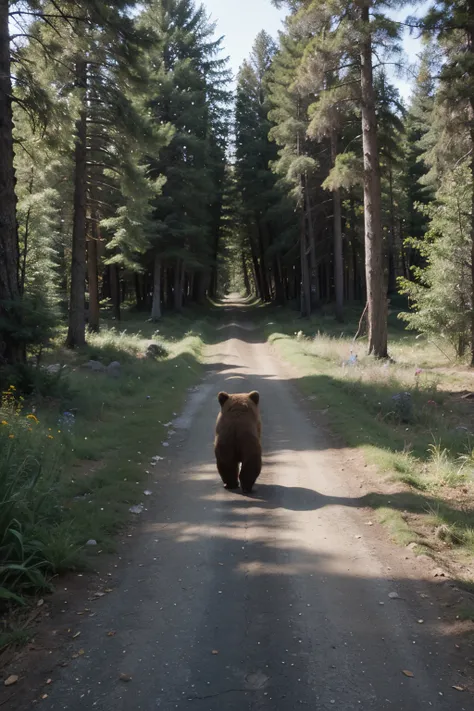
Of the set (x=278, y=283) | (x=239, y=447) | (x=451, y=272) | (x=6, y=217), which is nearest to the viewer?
(x=239, y=447)

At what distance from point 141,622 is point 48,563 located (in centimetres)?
120

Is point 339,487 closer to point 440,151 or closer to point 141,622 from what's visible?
point 141,622

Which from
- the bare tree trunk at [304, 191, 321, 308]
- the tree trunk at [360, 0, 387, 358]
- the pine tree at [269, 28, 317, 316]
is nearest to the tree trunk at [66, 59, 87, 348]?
the tree trunk at [360, 0, 387, 358]

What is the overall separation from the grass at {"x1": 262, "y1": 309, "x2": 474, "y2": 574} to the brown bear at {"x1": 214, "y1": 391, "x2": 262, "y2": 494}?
66.4 inches

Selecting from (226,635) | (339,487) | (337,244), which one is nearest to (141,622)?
(226,635)

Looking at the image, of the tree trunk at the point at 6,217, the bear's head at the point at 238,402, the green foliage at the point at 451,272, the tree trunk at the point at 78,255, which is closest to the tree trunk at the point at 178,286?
the tree trunk at the point at 78,255

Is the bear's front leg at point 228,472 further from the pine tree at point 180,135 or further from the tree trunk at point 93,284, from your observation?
the pine tree at point 180,135

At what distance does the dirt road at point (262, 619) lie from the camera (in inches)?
139

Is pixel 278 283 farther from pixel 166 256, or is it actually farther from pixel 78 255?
pixel 78 255

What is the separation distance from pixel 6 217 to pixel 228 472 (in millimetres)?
7623

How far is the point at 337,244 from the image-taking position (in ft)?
109

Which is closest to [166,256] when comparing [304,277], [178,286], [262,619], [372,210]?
[178,286]

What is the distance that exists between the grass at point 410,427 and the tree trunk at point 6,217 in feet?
23.0

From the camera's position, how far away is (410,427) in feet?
38.2
